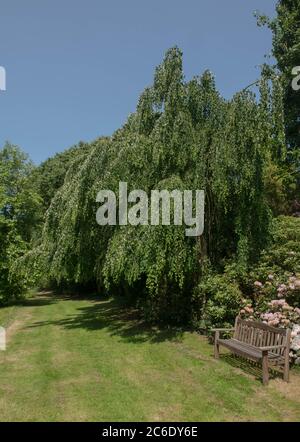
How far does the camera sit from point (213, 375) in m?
5.73

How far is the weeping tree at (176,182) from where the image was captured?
766cm

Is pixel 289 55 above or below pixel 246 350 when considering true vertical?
above

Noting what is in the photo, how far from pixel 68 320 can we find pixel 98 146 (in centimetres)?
581

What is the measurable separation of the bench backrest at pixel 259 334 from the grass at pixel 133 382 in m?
0.43

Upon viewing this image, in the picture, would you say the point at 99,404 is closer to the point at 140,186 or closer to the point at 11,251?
the point at 140,186

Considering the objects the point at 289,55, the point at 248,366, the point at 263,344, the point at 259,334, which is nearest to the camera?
the point at 263,344

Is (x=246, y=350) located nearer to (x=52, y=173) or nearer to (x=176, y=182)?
(x=176, y=182)

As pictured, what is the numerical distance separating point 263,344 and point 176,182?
347cm

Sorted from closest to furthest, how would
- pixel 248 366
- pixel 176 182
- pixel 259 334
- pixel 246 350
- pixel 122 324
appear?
pixel 246 350
pixel 259 334
pixel 248 366
pixel 176 182
pixel 122 324

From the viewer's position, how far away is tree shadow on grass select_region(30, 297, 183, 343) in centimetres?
857

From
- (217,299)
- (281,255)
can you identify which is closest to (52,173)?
(217,299)

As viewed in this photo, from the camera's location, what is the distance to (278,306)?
6.86m

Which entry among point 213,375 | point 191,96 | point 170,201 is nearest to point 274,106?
point 191,96
